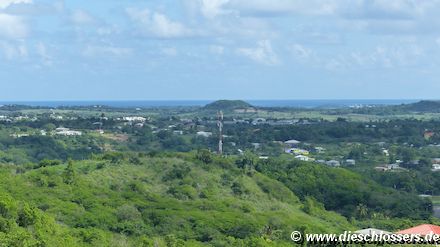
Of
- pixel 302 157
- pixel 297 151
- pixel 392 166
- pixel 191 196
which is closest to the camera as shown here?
pixel 191 196

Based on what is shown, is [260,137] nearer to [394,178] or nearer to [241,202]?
[394,178]

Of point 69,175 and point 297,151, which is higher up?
point 69,175

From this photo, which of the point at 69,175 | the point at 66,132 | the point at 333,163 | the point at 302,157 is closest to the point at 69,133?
the point at 66,132

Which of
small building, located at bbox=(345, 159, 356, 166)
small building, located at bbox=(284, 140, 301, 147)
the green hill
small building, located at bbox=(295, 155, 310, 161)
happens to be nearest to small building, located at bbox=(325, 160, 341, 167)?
small building, located at bbox=(345, 159, 356, 166)

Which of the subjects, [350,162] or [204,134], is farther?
[204,134]

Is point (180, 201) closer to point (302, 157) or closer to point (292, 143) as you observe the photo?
point (302, 157)

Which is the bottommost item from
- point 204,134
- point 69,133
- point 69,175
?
point 204,134

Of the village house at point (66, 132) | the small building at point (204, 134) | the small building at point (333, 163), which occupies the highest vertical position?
the village house at point (66, 132)

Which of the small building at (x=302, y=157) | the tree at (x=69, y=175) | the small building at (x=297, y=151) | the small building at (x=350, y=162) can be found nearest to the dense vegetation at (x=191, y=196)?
the tree at (x=69, y=175)

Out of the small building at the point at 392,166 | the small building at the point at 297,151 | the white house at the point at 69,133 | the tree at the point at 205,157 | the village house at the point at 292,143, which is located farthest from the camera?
the village house at the point at 292,143

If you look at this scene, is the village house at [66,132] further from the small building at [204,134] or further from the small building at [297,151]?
the small building at [297,151]

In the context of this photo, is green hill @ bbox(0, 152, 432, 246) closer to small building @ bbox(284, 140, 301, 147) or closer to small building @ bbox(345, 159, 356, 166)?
small building @ bbox(345, 159, 356, 166)

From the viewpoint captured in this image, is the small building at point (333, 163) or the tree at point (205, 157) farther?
the small building at point (333, 163)

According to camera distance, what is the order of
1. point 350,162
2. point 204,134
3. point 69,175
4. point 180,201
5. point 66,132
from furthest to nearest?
point 204,134, point 66,132, point 350,162, point 69,175, point 180,201
